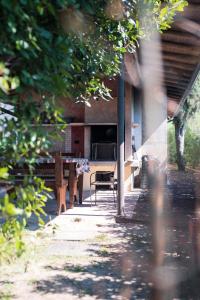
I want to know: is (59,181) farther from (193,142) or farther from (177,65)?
(193,142)

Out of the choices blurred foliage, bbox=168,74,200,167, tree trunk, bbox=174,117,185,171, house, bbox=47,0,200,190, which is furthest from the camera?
tree trunk, bbox=174,117,185,171

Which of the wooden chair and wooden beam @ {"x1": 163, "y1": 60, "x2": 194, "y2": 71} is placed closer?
the wooden chair

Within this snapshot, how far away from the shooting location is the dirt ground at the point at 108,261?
9.29ft

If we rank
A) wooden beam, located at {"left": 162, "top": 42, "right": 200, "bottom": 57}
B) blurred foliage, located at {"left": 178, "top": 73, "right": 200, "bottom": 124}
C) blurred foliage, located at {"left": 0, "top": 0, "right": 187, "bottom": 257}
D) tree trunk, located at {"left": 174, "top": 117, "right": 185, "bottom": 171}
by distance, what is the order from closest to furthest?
blurred foliage, located at {"left": 0, "top": 0, "right": 187, "bottom": 257} < wooden beam, located at {"left": 162, "top": 42, "right": 200, "bottom": 57} < blurred foliage, located at {"left": 178, "top": 73, "right": 200, "bottom": 124} < tree trunk, located at {"left": 174, "top": 117, "right": 185, "bottom": 171}

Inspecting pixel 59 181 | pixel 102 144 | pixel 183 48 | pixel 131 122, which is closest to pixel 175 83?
pixel 131 122

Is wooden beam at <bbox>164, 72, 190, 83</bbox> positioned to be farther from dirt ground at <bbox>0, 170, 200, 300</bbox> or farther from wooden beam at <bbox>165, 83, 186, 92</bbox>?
dirt ground at <bbox>0, 170, 200, 300</bbox>

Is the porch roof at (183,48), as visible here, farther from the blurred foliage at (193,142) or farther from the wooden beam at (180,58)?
the blurred foliage at (193,142)

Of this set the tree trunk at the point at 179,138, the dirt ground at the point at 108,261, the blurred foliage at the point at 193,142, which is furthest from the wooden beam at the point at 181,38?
the blurred foliage at the point at 193,142

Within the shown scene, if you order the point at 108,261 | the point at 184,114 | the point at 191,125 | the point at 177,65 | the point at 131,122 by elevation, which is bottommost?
the point at 108,261

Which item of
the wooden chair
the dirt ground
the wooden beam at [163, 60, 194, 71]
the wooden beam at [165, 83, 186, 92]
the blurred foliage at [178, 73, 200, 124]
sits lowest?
the dirt ground

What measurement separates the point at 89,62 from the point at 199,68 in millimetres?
4060

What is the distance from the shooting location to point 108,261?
362 centimetres

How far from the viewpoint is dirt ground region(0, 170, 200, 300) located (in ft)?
9.29

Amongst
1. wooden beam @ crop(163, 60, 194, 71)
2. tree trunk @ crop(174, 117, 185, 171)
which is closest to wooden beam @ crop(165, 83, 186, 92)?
wooden beam @ crop(163, 60, 194, 71)
